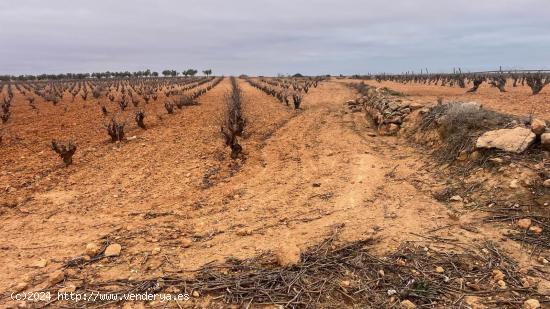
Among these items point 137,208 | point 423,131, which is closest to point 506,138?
point 423,131

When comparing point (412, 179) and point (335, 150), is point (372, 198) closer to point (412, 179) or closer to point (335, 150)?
point (412, 179)

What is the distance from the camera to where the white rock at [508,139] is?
239 inches

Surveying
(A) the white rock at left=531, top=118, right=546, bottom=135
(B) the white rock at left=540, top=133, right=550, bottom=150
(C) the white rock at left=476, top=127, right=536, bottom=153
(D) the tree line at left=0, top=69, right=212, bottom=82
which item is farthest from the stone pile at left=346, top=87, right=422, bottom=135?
(D) the tree line at left=0, top=69, right=212, bottom=82

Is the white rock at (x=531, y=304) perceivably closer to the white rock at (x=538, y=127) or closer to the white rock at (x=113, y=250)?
the white rock at (x=538, y=127)

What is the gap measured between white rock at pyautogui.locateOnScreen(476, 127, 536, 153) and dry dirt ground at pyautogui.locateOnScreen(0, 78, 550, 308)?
946 mm

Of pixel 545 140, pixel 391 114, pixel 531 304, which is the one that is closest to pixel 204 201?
pixel 531 304

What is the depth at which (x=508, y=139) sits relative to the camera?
20.8 feet

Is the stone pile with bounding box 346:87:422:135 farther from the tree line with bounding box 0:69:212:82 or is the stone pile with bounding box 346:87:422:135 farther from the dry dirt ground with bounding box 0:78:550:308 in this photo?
the tree line with bounding box 0:69:212:82

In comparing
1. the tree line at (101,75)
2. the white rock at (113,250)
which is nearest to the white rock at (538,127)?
the white rock at (113,250)

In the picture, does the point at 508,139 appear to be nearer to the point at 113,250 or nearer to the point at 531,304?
the point at 531,304

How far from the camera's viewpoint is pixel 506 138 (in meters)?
6.38

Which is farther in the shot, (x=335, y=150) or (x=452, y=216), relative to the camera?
(x=335, y=150)

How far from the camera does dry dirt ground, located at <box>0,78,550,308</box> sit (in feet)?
15.2

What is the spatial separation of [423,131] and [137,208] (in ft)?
20.8
